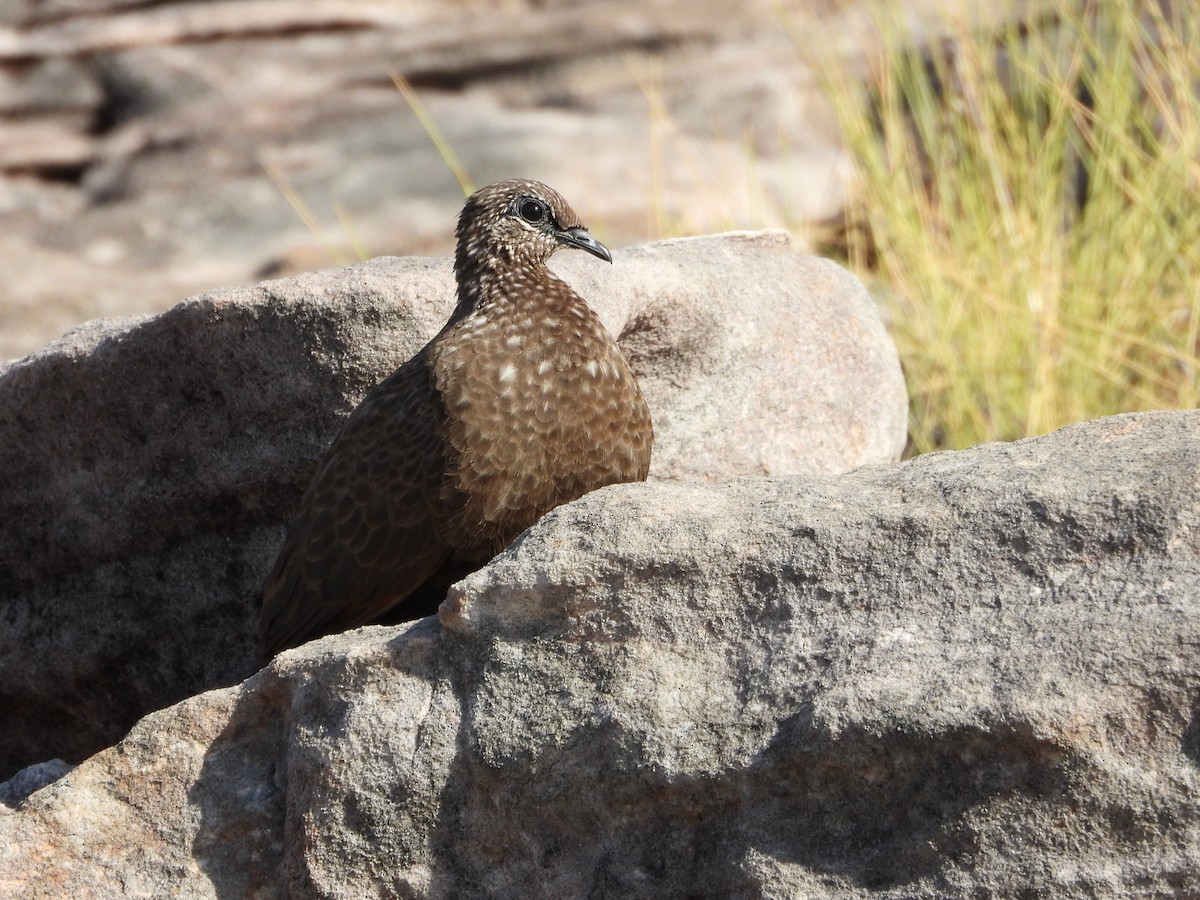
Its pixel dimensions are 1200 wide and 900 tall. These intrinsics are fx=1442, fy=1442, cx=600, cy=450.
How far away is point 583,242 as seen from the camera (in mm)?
4023

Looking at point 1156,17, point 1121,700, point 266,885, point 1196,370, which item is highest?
point 1156,17

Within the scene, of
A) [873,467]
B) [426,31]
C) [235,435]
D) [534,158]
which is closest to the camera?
[873,467]

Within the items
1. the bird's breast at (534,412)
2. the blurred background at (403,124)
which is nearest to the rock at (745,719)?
the bird's breast at (534,412)

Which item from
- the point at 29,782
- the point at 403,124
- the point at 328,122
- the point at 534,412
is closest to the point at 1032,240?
the point at 534,412

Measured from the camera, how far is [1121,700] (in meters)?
2.20

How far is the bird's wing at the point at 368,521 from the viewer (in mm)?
3412

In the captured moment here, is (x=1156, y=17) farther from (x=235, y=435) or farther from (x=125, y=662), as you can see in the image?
(x=125, y=662)

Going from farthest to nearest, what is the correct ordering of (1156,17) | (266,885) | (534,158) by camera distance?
(534,158) < (1156,17) < (266,885)

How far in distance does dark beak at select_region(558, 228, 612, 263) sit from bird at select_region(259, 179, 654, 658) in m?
0.27

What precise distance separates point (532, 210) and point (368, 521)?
109 centimetres

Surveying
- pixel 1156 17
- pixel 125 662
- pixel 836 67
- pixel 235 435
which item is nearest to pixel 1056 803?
pixel 235 435

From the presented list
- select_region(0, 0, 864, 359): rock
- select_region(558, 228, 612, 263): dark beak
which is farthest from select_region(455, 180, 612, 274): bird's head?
select_region(0, 0, 864, 359): rock

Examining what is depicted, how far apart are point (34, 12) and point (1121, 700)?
13941 mm

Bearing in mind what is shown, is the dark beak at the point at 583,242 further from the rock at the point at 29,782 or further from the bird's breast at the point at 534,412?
the rock at the point at 29,782
